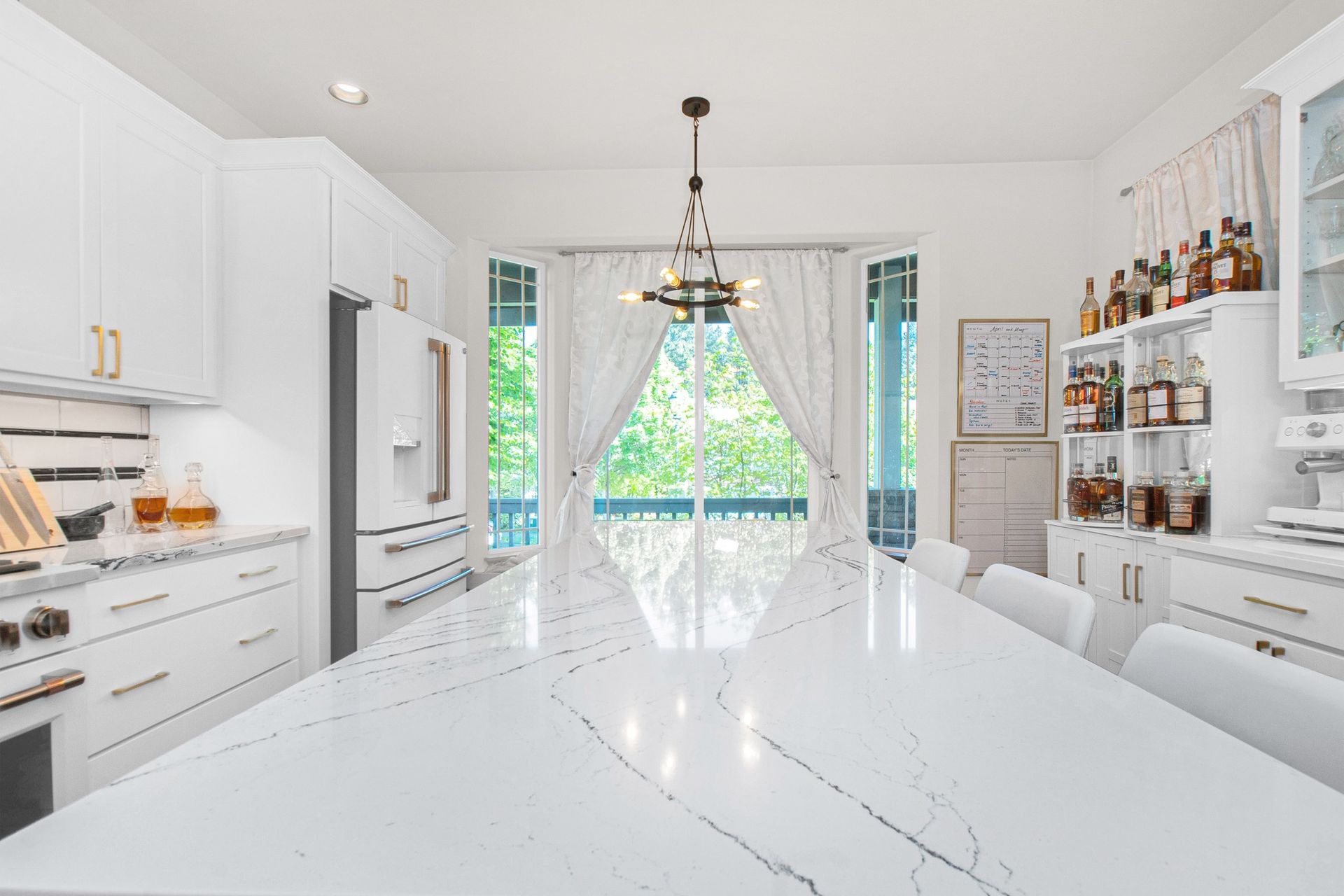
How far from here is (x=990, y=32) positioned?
7.92 ft

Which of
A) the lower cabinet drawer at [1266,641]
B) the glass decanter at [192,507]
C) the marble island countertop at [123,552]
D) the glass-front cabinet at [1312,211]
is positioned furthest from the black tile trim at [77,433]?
the glass-front cabinet at [1312,211]

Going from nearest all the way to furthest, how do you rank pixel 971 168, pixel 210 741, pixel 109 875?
pixel 109 875, pixel 210 741, pixel 971 168

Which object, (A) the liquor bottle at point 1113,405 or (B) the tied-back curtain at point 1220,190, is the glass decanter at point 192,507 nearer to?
(A) the liquor bottle at point 1113,405

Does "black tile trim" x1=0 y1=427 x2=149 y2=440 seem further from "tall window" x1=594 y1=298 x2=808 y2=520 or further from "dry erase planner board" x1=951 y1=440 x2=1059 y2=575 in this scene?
"dry erase planner board" x1=951 y1=440 x2=1059 y2=575

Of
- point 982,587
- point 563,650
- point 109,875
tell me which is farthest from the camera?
point 982,587

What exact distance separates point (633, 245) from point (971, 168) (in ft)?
6.30

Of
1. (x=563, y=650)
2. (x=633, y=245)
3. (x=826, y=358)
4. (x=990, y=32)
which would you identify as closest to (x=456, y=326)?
(x=633, y=245)

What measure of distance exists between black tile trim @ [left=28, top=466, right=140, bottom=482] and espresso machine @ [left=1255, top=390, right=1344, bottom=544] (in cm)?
372

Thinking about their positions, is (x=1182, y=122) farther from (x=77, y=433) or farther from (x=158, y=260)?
(x=77, y=433)

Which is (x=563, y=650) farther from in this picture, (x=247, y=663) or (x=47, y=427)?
(x=47, y=427)

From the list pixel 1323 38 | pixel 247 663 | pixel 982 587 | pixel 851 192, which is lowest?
pixel 247 663

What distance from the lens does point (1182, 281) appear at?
7.78 feet

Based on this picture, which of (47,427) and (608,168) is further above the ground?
(608,168)

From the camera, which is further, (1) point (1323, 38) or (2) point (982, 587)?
(1) point (1323, 38)
